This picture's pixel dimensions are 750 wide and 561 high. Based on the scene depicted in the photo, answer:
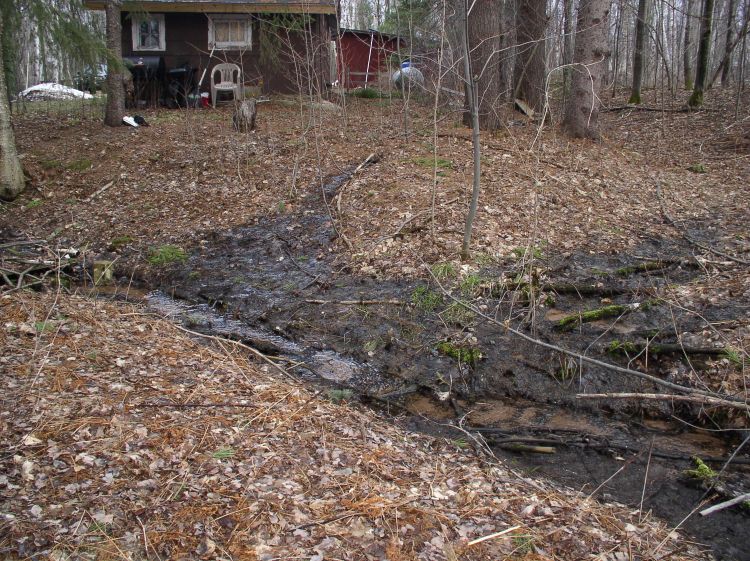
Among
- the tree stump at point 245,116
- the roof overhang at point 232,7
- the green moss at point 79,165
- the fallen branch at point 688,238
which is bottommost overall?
the fallen branch at point 688,238

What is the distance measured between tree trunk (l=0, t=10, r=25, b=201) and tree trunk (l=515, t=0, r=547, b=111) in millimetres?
10257

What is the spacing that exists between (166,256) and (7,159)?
4.27m

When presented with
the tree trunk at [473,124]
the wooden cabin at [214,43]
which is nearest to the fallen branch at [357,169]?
the tree trunk at [473,124]

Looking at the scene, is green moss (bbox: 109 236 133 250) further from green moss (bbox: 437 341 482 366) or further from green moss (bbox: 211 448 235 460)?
green moss (bbox: 211 448 235 460)

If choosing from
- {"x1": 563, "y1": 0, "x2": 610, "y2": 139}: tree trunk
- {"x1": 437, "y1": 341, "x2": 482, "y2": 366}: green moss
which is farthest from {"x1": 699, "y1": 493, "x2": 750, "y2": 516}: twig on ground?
{"x1": 563, "y1": 0, "x2": 610, "y2": 139}: tree trunk

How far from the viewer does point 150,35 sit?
18.7m

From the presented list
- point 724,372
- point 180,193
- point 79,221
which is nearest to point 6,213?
point 79,221

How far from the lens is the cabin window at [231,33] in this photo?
1864cm

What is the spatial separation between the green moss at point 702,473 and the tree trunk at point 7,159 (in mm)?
11383

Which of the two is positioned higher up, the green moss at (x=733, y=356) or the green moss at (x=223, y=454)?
the green moss at (x=733, y=356)

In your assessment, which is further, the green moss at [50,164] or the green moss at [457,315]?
the green moss at [50,164]

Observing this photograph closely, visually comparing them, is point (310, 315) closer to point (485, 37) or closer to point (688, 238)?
point (688, 238)

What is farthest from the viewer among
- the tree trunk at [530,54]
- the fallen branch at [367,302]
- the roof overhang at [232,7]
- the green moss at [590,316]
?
the roof overhang at [232,7]

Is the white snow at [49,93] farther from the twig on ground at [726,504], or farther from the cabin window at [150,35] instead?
the twig on ground at [726,504]
